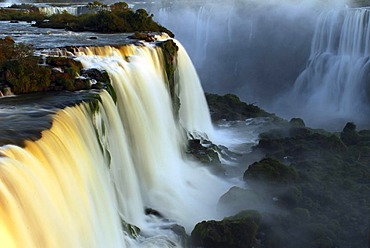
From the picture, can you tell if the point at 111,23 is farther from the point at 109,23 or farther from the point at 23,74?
the point at 23,74

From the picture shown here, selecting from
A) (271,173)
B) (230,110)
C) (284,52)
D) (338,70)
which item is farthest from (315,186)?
(284,52)

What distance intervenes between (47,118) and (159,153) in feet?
20.3

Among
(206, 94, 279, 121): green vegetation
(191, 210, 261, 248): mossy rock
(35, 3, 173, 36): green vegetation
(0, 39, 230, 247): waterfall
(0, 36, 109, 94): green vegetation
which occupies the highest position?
(35, 3, 173, 36): green vegetation

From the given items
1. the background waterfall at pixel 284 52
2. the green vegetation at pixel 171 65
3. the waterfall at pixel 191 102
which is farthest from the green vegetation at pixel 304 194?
the background waterfall at pixel 284 52

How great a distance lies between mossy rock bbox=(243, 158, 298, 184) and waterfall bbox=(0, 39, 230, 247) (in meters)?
1.17

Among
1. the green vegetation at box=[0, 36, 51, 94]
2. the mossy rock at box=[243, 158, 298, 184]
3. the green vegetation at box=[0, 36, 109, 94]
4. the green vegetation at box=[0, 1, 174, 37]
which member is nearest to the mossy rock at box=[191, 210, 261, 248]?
the mossy rock at box=[243, 158, 298, 184]

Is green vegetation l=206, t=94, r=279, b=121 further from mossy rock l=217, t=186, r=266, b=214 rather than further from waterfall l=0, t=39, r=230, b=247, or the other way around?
mossy rock l=217, t=186, r=266, b=214

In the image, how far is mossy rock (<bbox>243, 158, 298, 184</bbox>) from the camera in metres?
15.6

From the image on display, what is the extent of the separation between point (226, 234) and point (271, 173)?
4363 millimetres

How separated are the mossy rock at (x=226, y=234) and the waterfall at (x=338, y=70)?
2055cm

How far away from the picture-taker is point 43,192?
24.4 feet

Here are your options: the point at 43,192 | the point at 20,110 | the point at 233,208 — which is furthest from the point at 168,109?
the point at 43,192

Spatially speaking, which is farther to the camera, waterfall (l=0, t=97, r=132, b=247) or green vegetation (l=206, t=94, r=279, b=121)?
green vegetation (l=206, t=94, r=279, b=121)

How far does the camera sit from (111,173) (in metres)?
11.6
